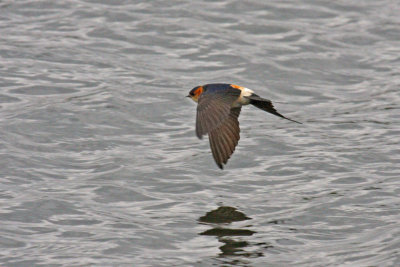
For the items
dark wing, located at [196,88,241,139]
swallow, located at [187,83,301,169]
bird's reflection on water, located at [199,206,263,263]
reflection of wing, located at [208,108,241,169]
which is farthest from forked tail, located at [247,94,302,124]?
bird's reflection on water, located at [199,206,263,263]

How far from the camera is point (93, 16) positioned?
44.3ft

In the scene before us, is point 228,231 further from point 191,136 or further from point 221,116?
point 191,136

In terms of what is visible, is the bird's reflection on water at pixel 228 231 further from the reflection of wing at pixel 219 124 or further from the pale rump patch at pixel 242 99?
the pale rump patch at pixel 242 99

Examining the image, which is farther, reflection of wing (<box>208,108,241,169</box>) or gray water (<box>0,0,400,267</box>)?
reflection of wing (<box>208,108,241,169</box>)

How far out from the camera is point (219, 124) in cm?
738

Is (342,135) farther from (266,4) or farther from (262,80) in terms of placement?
(266,4)

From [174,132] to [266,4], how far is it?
5273 millimetres

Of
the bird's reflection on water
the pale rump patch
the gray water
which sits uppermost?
the pale rump patch

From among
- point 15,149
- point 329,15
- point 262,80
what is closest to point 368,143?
point 262,80

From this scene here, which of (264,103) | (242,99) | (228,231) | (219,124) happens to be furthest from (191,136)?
(228,231)

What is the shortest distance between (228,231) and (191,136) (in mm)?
2945

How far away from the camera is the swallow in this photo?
23.6ft

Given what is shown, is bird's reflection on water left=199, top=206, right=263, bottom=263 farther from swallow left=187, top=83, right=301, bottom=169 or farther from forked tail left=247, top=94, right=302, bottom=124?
forked tail left=247, top=94, right=302, bottom=124

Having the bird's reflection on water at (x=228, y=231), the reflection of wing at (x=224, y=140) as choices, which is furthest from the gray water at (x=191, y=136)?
the reflection of wing at (x=224, y=140)
